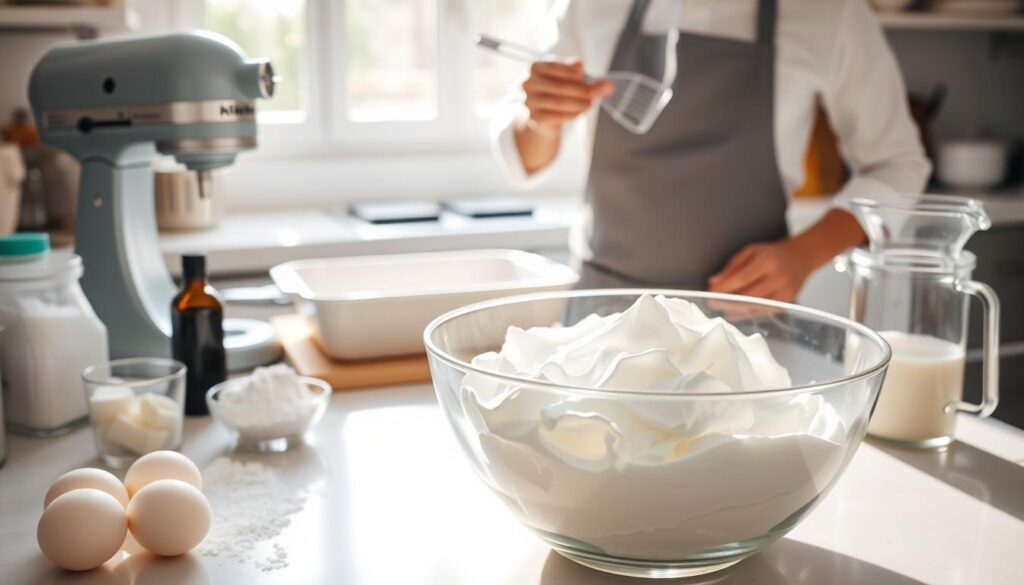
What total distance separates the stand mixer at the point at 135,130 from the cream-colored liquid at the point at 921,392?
28.0 inches

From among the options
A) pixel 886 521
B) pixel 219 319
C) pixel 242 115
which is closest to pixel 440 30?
pixel 242 115

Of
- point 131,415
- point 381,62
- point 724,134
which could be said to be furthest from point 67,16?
point 131,415

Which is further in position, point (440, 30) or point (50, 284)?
point (440, 30)

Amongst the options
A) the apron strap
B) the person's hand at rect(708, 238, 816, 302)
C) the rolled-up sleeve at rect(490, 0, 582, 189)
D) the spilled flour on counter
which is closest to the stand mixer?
the spilled flour on counter

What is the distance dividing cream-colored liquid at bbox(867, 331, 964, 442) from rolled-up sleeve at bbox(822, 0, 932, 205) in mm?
705

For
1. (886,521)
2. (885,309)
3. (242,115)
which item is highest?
(242,115)

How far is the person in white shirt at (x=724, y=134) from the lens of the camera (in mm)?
1602

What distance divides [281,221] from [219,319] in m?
1.48

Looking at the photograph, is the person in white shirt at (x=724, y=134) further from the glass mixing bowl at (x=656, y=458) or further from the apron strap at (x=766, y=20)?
the glass mixing bowl at (x=656, y=458)

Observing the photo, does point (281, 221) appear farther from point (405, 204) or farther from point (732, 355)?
point (732, 355)

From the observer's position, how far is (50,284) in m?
0.96

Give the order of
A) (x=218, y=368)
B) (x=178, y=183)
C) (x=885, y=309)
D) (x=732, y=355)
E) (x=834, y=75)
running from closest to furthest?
(x=732, y=355) → (x=885, y=309) → (x=218, y=368) → (x=834, y=75) → (x=178, y=183)

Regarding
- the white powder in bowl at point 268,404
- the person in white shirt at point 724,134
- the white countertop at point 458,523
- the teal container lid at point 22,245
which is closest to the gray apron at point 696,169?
the person in white shirt at point 724,134

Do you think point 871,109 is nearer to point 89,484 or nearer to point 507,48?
point 507,48
